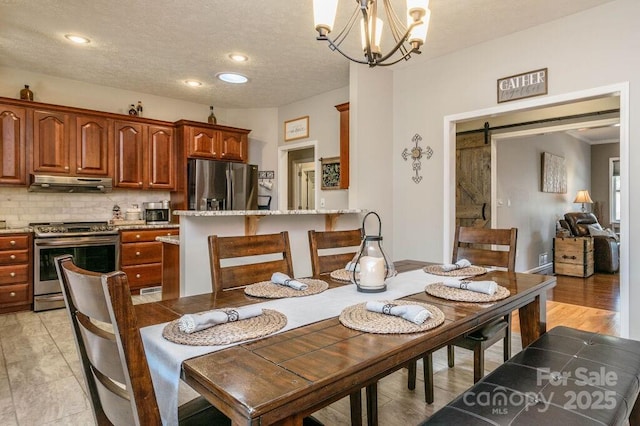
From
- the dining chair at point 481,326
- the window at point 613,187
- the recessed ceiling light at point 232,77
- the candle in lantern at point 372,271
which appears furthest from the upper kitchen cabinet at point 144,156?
the window at point 613,187

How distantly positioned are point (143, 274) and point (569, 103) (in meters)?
4.65

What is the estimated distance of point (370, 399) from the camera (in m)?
1.69

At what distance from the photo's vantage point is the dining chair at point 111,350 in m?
0.78

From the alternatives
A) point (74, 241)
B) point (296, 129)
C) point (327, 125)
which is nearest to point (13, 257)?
point (74, 241)

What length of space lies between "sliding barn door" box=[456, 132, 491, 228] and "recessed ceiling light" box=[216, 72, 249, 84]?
3227 mm

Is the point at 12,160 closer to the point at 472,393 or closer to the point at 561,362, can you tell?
the point at 472,393

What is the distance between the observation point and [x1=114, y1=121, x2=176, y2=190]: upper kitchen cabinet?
465 centimetres

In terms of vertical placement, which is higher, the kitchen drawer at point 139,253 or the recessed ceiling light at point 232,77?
the recessed ceiling light at point 232,77

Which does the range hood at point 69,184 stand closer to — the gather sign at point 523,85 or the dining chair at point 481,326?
the dining chair at point 481,326

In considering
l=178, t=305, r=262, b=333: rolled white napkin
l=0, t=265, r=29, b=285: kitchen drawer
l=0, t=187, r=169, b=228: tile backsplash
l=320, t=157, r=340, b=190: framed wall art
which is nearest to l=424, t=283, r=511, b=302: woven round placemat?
l=178, t=305, r=262, b=333: rolled white napkin

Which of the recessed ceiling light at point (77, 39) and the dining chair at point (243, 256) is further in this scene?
the recessed ceiling light at point (77, 39)

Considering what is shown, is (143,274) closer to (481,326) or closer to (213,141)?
(213,141)

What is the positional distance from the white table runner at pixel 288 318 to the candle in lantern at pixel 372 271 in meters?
0.05

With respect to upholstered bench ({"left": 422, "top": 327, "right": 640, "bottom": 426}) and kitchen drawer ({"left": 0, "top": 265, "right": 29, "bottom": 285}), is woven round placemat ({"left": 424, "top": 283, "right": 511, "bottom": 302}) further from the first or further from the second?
kitchen drawer ({"left": 0, "top": 265, "right": 29, "bottom": 285})
